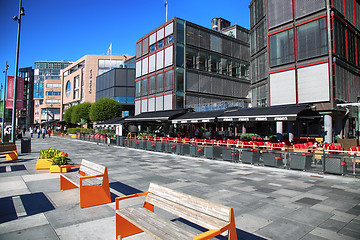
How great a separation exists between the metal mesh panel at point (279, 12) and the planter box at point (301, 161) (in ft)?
59.0

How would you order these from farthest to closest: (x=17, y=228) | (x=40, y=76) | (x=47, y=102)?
1. (x=40, y=76)
2. (x=47, y=102)
3. (x=17, y=228)

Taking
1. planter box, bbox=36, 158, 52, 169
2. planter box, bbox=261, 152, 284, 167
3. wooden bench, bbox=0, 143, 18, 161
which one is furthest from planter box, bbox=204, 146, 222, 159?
wooden bench, bbox=0, 143, 18, 161

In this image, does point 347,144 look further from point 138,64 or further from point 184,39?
point 138,64

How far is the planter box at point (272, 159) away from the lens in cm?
1191

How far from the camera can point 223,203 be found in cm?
619

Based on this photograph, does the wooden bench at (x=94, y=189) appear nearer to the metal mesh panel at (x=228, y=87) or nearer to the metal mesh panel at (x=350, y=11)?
the metal mesh panel at (x=350, y=11)

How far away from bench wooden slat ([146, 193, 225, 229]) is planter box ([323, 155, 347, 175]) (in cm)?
889

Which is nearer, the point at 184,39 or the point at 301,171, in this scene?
the point at 301,171

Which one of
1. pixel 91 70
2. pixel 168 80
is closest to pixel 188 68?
pixel 168 80

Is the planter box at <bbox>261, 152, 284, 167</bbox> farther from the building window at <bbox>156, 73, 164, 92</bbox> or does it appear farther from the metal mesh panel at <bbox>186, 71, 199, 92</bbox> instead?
the building window at <bbox>156, 73, 164, 92</bbox>

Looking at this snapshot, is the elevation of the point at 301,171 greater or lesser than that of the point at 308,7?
lesser

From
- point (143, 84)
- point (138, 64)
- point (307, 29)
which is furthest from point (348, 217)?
point (138, 64)

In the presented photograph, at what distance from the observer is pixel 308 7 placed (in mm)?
22188

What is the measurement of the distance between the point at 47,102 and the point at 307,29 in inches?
4575
